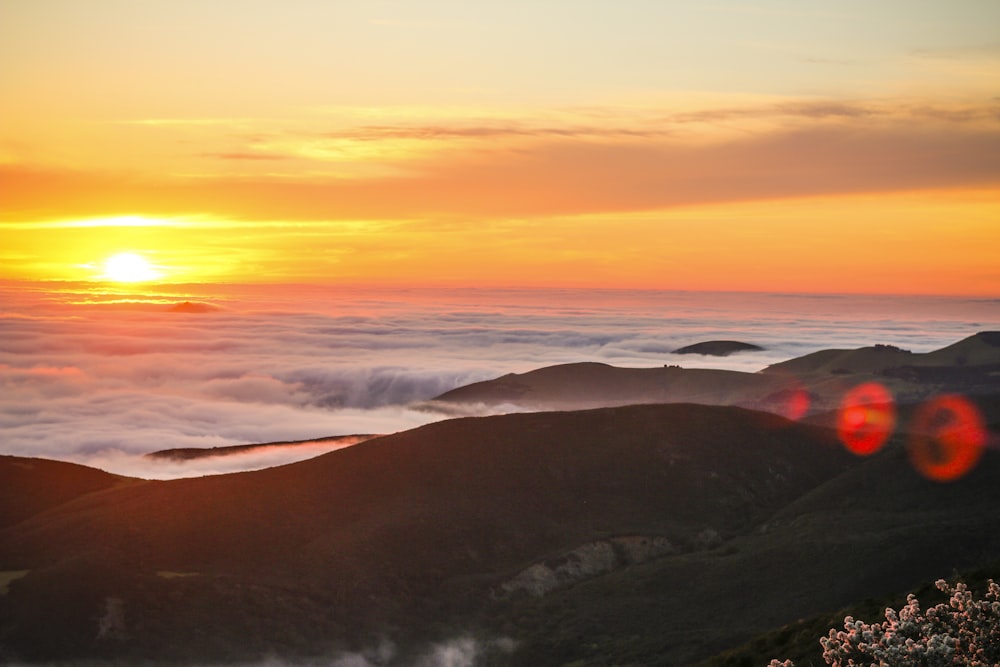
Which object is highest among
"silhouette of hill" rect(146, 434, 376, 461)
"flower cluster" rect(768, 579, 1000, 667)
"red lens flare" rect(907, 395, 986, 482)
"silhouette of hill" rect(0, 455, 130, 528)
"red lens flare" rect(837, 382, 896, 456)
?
"flower cluster" rect(768, 579, 1000, 667)

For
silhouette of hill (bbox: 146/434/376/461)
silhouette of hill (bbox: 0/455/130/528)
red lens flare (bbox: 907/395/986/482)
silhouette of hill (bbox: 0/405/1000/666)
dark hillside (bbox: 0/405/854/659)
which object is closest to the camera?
silhouette of hill (bbox: 0/405/1000/666)

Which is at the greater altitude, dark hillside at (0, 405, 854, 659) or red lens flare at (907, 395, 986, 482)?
red lens flare at (907, 395, 986, 482)

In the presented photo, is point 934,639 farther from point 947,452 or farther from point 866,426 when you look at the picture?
point 866,426

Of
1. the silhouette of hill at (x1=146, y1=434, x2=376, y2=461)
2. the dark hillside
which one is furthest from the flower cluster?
the silhouette of hill at (x1=146, y1=434, x2=376, y2=461)

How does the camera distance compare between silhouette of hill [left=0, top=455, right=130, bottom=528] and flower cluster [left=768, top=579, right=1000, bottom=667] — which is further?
silhouette of hill [left=0, top=455, right=130, bottom=528]

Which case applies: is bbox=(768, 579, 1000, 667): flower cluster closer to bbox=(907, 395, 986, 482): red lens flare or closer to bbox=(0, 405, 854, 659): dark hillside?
bbox=(0, 405, 854, 659): dark hillside

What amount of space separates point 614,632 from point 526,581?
545 inches

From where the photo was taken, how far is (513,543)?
8956 centimetres

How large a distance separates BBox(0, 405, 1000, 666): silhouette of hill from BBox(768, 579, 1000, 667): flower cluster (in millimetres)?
41532

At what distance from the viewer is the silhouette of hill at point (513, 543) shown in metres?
69.5

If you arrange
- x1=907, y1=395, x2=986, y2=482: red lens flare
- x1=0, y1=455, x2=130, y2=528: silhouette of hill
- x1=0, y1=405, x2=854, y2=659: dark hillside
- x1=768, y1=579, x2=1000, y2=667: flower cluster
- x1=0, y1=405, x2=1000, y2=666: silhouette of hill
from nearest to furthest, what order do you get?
x1=768, y1=579, x2=1000, y2=667: flower cluster < x1=0, y1=405, x2=1000, y2=666: silhouette of hill < x1=0, y1=405, x2=854, y2=659: dark hillside < x1=907, y1=395, x2=986, y2=482: red lens flare < x1=0, y1=455, x2=130, y2=528: silhouette of hill

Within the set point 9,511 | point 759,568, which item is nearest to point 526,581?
point 759,568

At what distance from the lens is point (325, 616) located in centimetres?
7469

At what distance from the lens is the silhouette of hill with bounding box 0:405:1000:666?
6950cm
